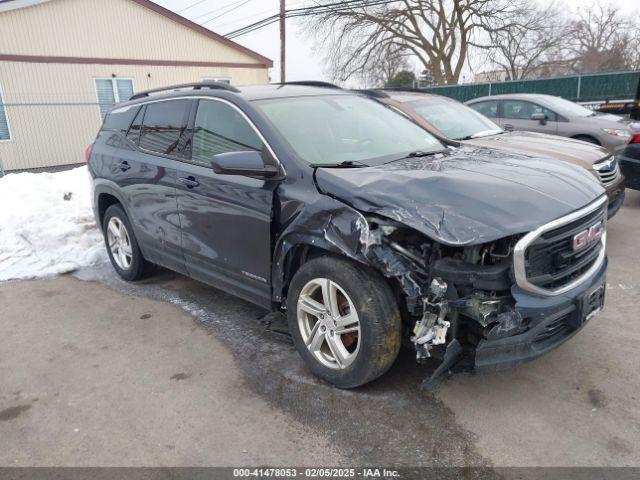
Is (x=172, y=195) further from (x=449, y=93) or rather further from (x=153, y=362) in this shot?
(x=449, y=93)

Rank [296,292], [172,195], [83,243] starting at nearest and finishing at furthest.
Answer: [296,292] < [172,195] < [83,243]

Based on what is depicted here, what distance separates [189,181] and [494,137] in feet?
13.8

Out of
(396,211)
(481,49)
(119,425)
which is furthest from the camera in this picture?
(481,49)

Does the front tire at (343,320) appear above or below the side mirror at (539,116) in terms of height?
below

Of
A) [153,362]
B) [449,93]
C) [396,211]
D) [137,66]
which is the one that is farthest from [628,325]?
[449,93]

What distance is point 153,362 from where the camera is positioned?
380cm

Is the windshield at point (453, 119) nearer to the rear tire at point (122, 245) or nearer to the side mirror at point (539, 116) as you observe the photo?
the side mirror at point (539, 116)

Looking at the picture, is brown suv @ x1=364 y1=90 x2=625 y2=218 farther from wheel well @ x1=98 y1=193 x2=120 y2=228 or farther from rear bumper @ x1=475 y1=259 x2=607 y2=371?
wheel well @ x1=98 y1=193 x2=120 y2=228

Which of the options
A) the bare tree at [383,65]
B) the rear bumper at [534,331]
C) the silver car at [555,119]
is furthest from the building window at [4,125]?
the bare tree at [383,65]

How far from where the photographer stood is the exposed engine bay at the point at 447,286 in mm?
2666

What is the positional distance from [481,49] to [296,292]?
33.8 m

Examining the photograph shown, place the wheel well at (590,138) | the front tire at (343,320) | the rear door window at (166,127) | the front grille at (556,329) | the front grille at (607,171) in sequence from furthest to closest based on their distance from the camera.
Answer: the wheel well at (590,138) < the front grille at (607,171) < the rear door window at (166,127) < the front tire at (343,320) < the front grille at (556,329)

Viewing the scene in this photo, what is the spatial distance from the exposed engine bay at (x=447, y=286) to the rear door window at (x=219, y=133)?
4.17ft

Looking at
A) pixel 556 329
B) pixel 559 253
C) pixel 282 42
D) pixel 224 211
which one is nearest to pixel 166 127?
pixel 224 211
